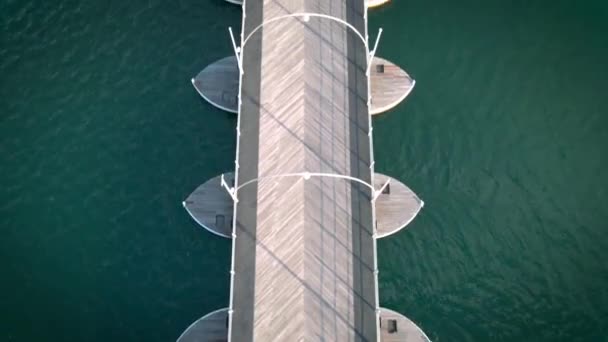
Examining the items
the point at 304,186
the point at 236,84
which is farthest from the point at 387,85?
the point at 304,186

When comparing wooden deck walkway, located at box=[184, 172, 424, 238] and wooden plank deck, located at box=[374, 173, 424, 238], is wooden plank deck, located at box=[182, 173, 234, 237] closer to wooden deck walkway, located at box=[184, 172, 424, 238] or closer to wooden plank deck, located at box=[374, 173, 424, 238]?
wooden deck walkway, located at box=[184, 172, 424, 238]

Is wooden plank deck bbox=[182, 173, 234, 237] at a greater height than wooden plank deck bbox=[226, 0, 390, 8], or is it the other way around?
wooden plank deck bbox=[226, 0, 390, 8]

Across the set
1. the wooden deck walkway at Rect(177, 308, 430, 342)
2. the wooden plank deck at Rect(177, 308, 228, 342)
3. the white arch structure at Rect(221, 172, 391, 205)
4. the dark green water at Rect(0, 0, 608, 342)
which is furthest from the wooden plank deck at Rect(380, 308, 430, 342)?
the wooden plank deck at Rect(177, 308, 228, 342)

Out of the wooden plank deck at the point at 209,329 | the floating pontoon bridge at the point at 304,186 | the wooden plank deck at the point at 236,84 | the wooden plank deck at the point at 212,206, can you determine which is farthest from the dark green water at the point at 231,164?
the floating pontoon bridge at the point at 304,186

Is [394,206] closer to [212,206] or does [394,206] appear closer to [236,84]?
[212,206]

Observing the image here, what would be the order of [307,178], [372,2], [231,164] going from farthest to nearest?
[372,2]
[231,164]
[307,178]

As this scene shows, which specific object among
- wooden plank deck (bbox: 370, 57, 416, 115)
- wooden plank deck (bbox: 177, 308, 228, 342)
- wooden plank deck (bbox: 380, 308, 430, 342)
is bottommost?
wooden plank deck (bbox: 380, 308, 430, 342)

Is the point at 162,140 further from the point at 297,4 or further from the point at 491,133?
the point at 491,133
